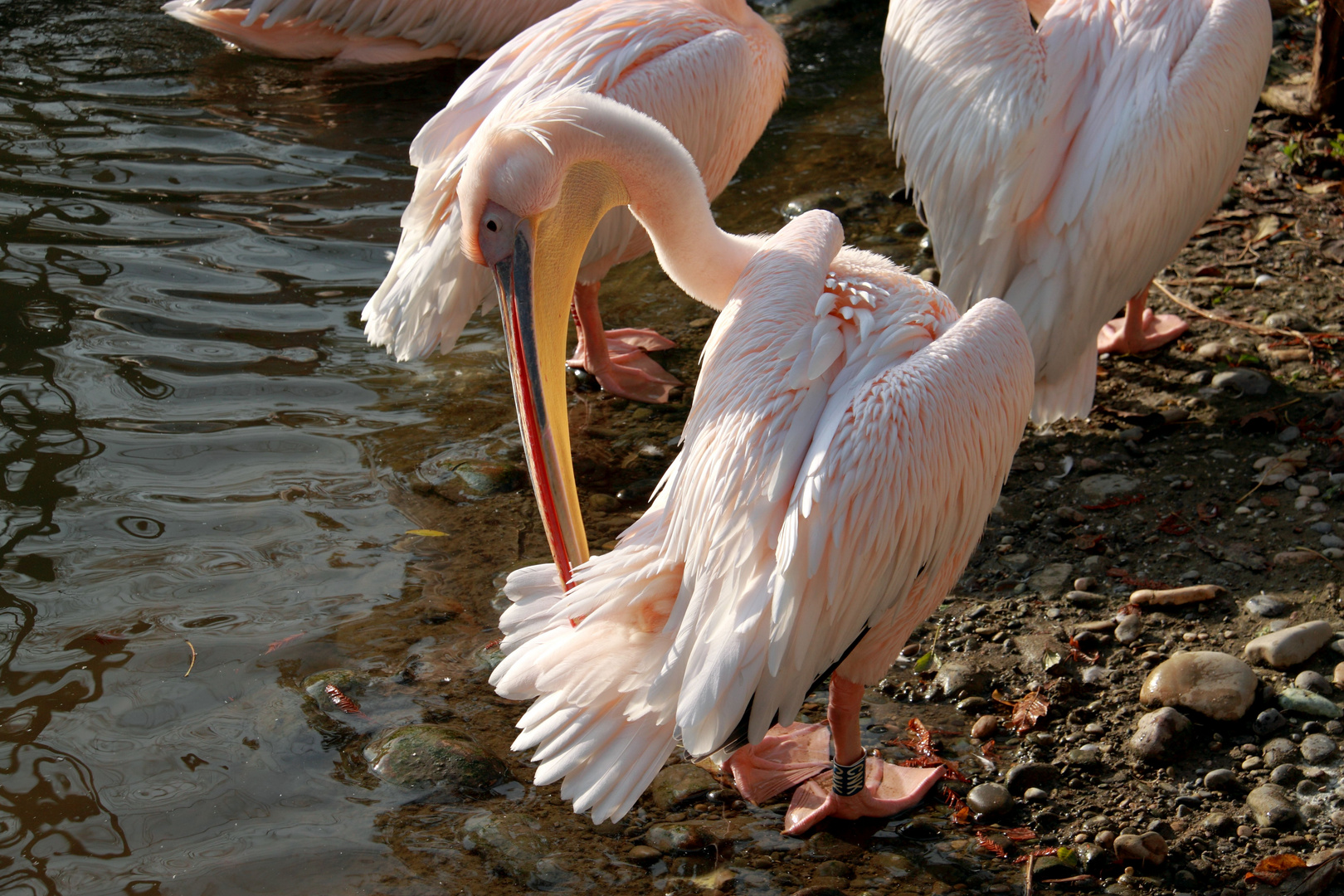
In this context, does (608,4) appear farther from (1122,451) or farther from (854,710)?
(854,710)

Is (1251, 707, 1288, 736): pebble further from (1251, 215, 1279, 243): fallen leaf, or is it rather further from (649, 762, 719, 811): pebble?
(1251, 215, 1279, 243): fallen leaf

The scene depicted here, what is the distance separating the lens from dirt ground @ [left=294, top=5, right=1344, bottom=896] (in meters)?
2.55

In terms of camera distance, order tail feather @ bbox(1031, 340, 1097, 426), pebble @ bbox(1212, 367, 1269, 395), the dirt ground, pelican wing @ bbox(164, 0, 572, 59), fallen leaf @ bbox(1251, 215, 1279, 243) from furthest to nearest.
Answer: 1. pelican wing @ bbox(164, 0, 572, 59)
2. fallen leaf @ bbox(1251, 215, 1279, 243)
3. pebble @ bbox(1212, 367, 1269, 395)
4. tail feather @ bbox(1031, 340, 1097, 426)
5. the dirt ground

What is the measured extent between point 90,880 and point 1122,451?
326cm

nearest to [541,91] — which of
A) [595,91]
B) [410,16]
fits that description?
[595,91]

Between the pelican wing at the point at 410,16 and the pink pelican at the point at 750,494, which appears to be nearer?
the pink pelican at the point at 750,494

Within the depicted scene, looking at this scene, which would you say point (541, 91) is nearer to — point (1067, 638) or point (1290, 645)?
point (1067, 638)

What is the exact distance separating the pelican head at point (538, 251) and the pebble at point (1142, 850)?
4.51 feet

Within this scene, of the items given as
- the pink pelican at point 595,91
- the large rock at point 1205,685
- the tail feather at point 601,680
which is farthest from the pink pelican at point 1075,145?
the tail feather at point 601,680

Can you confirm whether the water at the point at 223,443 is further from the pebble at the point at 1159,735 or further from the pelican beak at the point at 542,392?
the pebble at the point at 1159,735

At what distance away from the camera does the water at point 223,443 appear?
2.69 metres

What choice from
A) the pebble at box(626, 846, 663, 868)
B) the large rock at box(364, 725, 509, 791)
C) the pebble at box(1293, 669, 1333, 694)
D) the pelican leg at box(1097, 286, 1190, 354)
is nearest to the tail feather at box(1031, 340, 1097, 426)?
the pelican leg at box(1097, 286, 1190, 354)

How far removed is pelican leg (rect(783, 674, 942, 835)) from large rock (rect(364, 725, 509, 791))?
74 centimetres

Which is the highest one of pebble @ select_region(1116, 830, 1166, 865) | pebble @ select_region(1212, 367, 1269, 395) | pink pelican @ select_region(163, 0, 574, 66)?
pink pelican @ select_region(163, 0, 574, 66)
